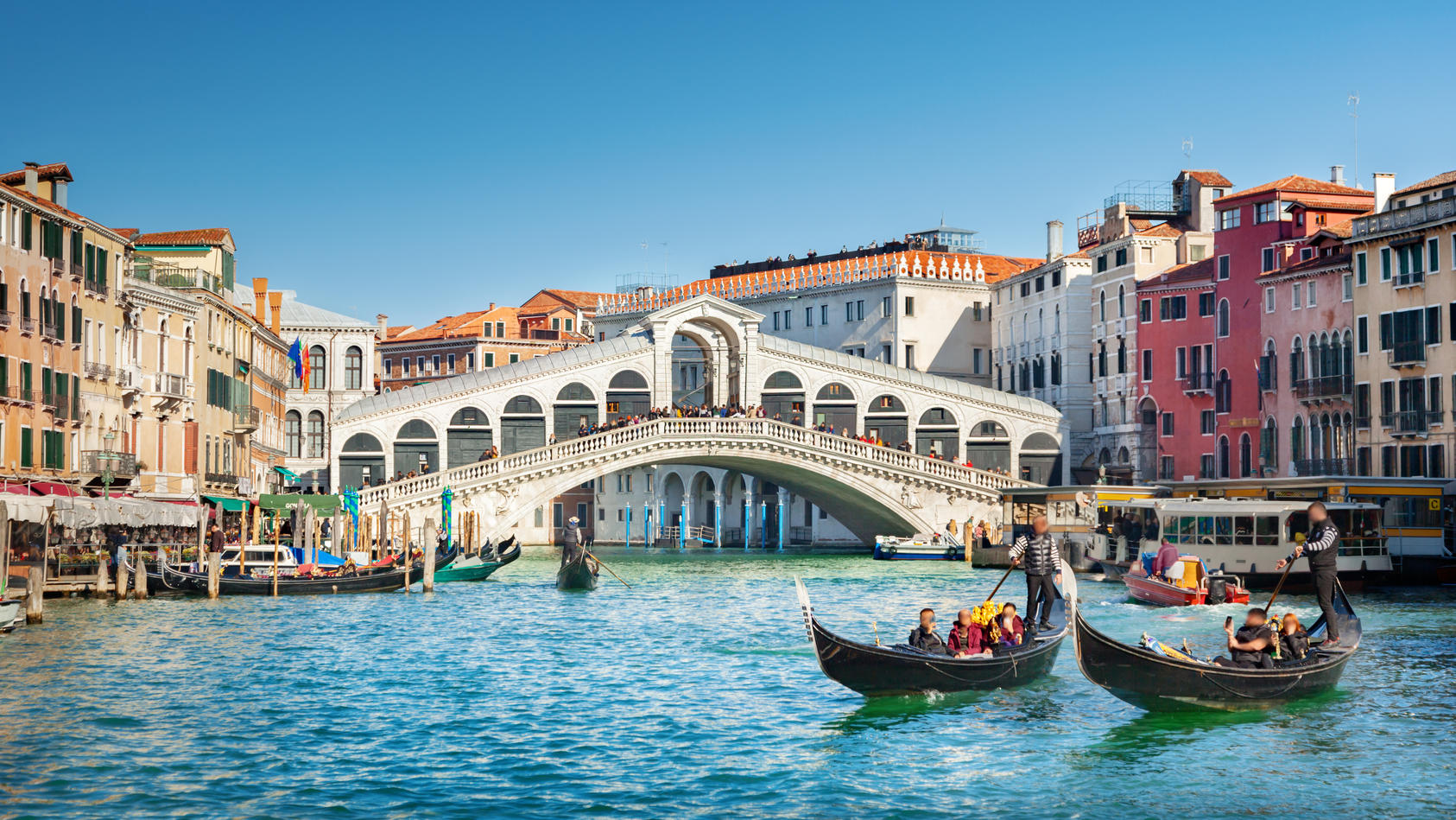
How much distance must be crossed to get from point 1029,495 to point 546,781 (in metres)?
30.7

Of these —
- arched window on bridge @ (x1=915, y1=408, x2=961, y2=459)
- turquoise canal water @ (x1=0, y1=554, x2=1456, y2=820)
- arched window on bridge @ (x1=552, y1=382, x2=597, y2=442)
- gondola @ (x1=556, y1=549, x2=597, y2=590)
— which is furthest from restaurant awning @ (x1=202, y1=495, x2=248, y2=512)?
arched window on bridge @ (x1=915, y1=408, x2=961, y2=459)

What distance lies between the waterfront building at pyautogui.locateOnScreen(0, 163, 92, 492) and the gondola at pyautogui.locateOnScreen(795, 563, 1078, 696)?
1651cm

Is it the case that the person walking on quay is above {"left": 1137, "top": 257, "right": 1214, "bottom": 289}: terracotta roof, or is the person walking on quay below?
below

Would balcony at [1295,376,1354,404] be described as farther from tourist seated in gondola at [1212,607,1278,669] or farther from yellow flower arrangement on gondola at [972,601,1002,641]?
tourist seated in gondola at [1212,607,1278,669]

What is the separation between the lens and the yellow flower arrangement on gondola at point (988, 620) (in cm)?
1688

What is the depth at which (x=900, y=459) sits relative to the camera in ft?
149

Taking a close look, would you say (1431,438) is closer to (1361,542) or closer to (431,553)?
(1361,542)

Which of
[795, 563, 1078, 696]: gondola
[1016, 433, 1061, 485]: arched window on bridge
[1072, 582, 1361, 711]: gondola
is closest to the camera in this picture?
[1072, 582, 1361, 711]: gondola

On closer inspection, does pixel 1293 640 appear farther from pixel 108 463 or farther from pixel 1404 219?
pixel 1404 219

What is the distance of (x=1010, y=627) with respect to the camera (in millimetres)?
16953

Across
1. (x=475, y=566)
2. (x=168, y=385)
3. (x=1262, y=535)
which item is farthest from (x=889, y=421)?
(x=168, y=385)

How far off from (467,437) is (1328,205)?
23.4 m

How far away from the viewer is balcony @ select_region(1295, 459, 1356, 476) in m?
38.2

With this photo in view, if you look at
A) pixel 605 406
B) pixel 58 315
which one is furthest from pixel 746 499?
A: pixel 58 315
